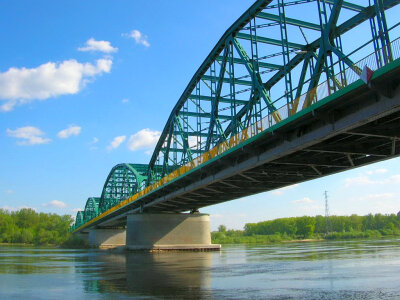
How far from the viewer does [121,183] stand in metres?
109

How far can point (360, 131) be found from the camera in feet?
63.9

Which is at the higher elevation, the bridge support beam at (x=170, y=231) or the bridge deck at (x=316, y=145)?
the bridge deck at (x=316, y=145)

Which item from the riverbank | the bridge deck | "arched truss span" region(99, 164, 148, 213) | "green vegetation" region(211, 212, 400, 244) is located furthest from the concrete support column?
the bridge deck

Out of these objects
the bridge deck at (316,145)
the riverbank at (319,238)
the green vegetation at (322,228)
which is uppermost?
the bridge deck at (316,145)

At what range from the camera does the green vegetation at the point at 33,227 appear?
480 feet

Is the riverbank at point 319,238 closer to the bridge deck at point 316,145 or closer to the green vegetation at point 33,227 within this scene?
the green vegetation at point 33,227

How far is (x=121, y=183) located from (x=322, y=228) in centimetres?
9470

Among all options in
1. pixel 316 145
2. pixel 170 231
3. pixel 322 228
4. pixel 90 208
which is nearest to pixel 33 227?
pixel 90 208

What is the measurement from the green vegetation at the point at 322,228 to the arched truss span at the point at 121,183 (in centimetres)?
4947

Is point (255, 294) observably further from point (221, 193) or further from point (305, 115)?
point (221, 193)

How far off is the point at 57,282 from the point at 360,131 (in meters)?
17.1

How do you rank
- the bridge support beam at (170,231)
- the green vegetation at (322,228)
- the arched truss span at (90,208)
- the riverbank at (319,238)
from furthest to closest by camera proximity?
the green vegetation at (322,228) < the arched truss span at (90,208) < the riverbank at (319,238) < the bridge support beam at (170,231)

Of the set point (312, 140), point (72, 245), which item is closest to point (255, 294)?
point (312, 140)

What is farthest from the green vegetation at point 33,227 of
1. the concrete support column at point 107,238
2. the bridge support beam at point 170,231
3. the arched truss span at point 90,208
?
the bridge support beam at point 170,231
